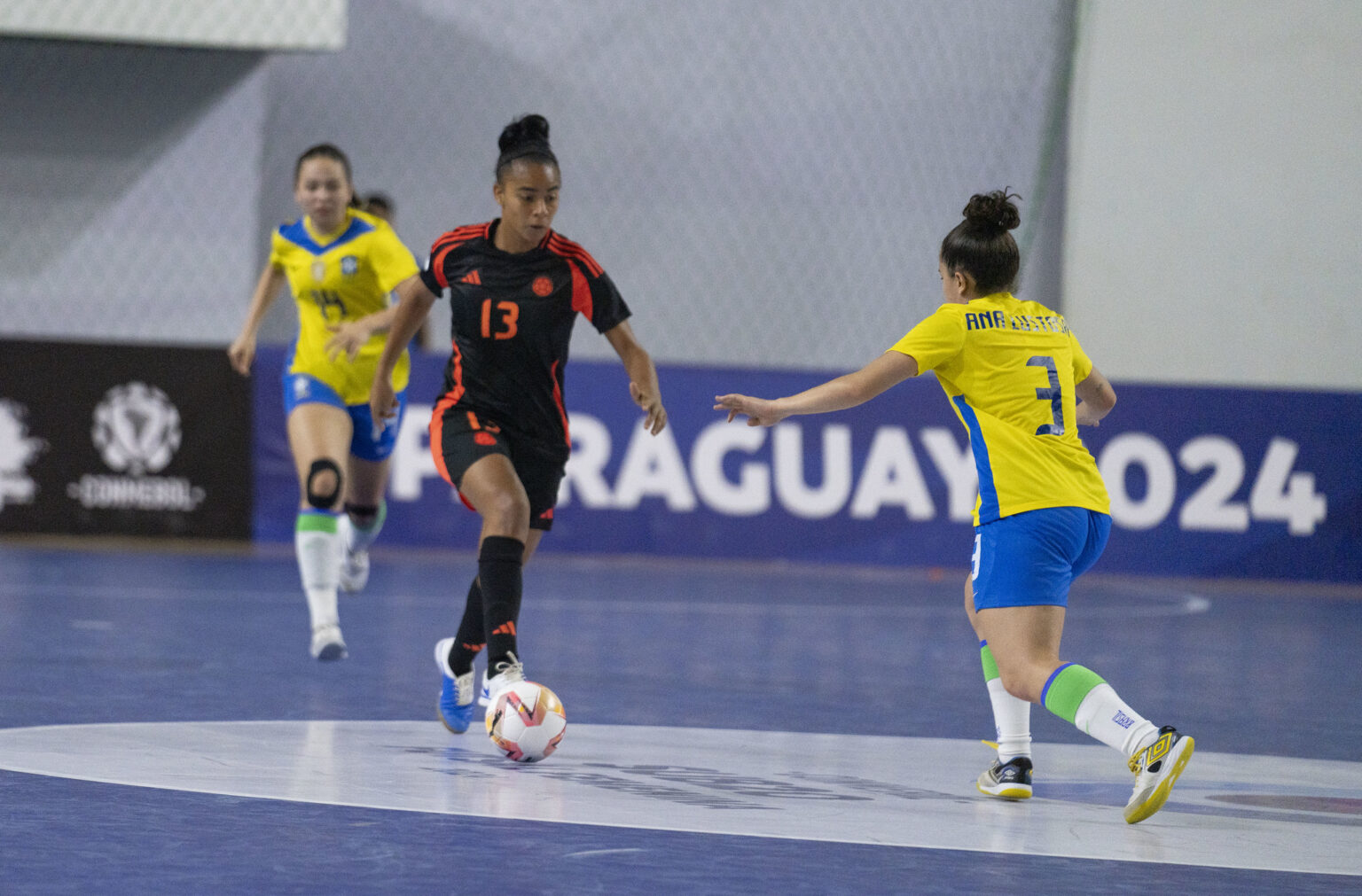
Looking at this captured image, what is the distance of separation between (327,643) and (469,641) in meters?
1.64

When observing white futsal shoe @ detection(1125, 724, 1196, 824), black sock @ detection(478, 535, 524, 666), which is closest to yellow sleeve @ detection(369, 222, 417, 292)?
black sock @ detection(478, 535, 524, 666)

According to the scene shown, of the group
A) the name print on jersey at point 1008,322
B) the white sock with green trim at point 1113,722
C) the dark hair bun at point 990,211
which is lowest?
the white sock with green trim at point 1113,722

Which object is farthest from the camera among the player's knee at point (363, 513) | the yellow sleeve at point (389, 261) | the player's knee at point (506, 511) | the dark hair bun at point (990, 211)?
the player's knee at point (363, 513)

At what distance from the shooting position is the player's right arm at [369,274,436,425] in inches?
199

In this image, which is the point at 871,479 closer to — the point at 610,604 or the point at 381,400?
the point at 610,604

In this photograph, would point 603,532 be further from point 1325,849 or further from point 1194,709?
point 1325,849

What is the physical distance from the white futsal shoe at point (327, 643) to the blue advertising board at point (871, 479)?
4925mm

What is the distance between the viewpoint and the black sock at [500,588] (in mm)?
4574

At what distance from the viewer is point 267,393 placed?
11.8m

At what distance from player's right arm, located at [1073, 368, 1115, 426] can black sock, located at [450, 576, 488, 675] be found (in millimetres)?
1780

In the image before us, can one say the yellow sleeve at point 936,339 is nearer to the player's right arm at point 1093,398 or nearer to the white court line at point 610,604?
the player's right arm at point 1093,398

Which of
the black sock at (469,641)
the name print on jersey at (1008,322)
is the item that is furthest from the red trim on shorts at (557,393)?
the name print on jersey at (1008,322)

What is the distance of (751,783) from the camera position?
171 inches

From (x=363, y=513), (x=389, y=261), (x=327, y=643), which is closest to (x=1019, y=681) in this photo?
(x=327, y=643)
